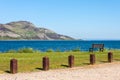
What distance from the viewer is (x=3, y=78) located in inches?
685

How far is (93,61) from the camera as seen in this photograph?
24.1 metres

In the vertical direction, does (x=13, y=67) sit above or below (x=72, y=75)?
above

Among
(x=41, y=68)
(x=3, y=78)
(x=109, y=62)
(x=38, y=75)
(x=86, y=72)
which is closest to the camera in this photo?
(x=3, y=78)

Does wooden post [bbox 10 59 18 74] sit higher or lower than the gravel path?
higher

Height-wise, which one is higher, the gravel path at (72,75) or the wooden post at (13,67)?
the wooden post at (13,67)

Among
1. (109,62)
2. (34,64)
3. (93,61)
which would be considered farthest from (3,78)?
(109,62)

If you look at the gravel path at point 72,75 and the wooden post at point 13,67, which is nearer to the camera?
the gravel path at point 72,75

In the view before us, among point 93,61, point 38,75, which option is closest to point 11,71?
point 38,75

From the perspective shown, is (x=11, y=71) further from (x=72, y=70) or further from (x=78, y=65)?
(x=78, y=65)

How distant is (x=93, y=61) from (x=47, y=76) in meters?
6.46

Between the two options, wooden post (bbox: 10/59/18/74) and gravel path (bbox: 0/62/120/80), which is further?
wooden post (bbox: 10/59/18/74)

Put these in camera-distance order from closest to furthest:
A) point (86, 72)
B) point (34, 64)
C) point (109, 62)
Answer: point (86, 72)
point (34, 64)
point (109, 62)

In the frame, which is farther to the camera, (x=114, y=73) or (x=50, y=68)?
(x=50, y=68)

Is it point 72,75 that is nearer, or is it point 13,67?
point 72,75
